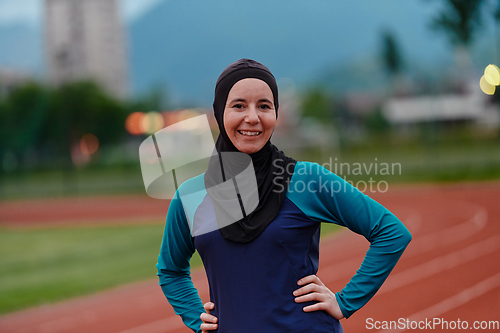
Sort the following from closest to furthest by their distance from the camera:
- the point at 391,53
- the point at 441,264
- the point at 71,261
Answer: the point at 441,264, the point at 71,261, the point at 391,53

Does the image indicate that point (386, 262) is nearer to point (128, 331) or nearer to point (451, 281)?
point (128, 331)

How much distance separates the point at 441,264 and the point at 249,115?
7321mm

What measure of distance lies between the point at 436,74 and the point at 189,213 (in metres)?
27.9

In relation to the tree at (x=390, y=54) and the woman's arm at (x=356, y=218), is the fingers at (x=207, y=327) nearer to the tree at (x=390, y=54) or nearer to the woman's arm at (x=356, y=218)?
the woman's arm at (x=356, y=218)

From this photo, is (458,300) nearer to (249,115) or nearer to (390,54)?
(249,115)

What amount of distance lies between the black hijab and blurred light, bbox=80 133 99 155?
98.1ft

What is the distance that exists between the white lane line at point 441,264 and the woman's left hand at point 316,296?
17.9 feet

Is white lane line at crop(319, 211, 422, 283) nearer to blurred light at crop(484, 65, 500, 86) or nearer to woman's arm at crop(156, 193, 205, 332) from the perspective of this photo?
woman's arm at crop(156, 193, 205, 332)

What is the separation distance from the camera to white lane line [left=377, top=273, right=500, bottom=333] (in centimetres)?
588

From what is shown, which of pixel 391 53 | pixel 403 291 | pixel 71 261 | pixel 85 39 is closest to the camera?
pixel 403 291

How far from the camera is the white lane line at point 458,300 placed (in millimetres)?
5875

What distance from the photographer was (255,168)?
5.57 ft

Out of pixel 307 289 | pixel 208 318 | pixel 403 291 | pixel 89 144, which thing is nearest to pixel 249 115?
pixel 307 289

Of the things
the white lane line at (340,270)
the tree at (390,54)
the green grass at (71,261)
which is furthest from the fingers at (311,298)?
the tree at (390,54)
